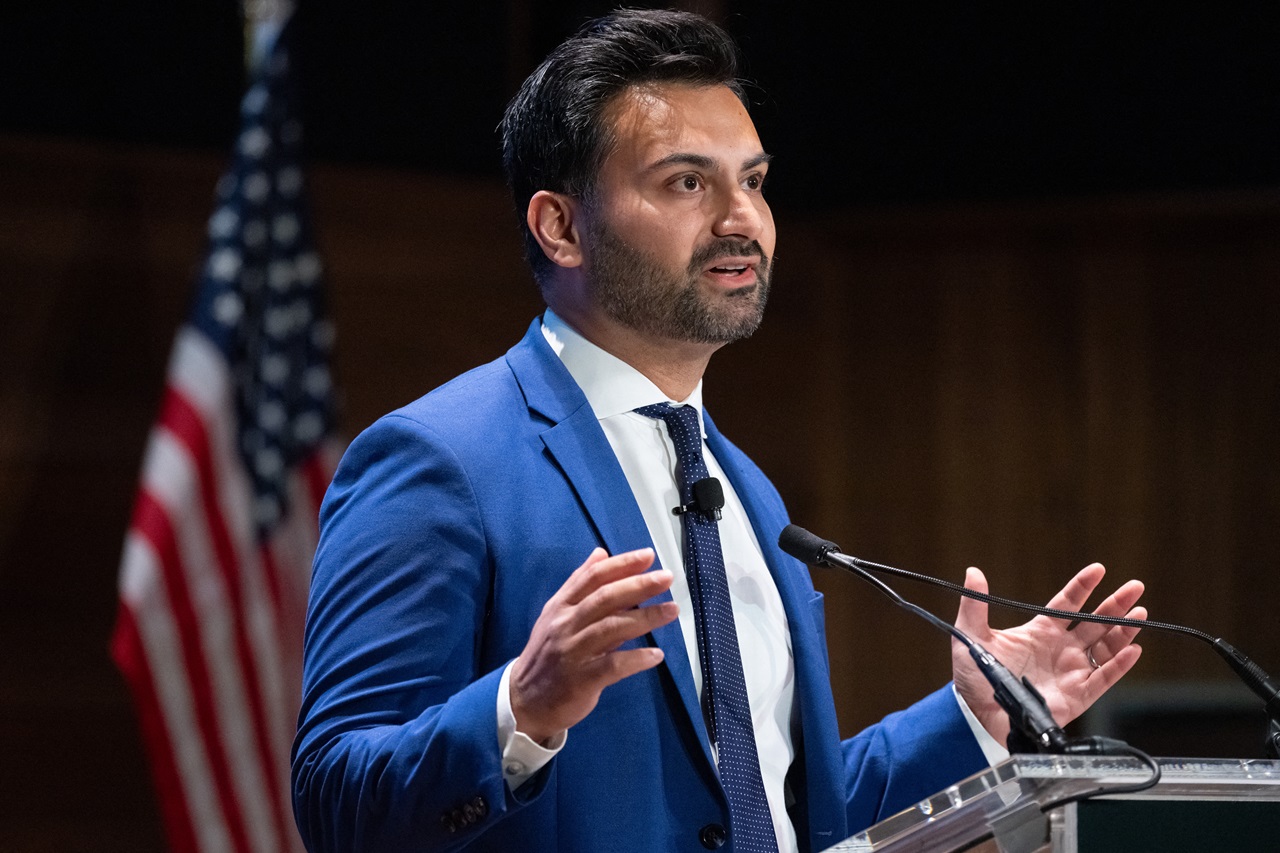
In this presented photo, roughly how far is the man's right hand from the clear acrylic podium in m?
0.26

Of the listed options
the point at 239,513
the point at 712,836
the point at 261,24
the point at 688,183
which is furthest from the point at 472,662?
the point at 261,24

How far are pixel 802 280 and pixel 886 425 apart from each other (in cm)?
51

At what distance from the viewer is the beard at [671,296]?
182 centimetres

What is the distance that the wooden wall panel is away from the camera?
10.9ft

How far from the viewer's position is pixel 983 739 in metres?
1.85

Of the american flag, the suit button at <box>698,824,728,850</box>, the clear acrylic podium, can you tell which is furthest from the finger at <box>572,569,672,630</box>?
the american flag

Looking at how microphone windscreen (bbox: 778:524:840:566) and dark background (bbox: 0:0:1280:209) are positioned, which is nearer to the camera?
microphone windscreen (bbox: 778:524:840:566)

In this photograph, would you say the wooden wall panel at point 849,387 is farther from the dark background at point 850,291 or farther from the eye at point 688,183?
the eye at point 688,183

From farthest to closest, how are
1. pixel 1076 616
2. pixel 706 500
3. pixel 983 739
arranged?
pixel 983 739 → pixel 706 500 → pixel 1076 616

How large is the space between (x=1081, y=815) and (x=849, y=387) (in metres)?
3.33

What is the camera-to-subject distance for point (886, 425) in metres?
4.50

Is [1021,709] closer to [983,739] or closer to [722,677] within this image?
[722,677]

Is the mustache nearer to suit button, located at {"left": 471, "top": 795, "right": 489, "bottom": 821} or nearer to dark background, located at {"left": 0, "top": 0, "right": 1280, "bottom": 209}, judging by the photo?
suit button, located at {"left": 471, "top": 795, "right": 489, "bottom": 821}

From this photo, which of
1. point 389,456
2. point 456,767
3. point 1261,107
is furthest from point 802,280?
point 456,767
